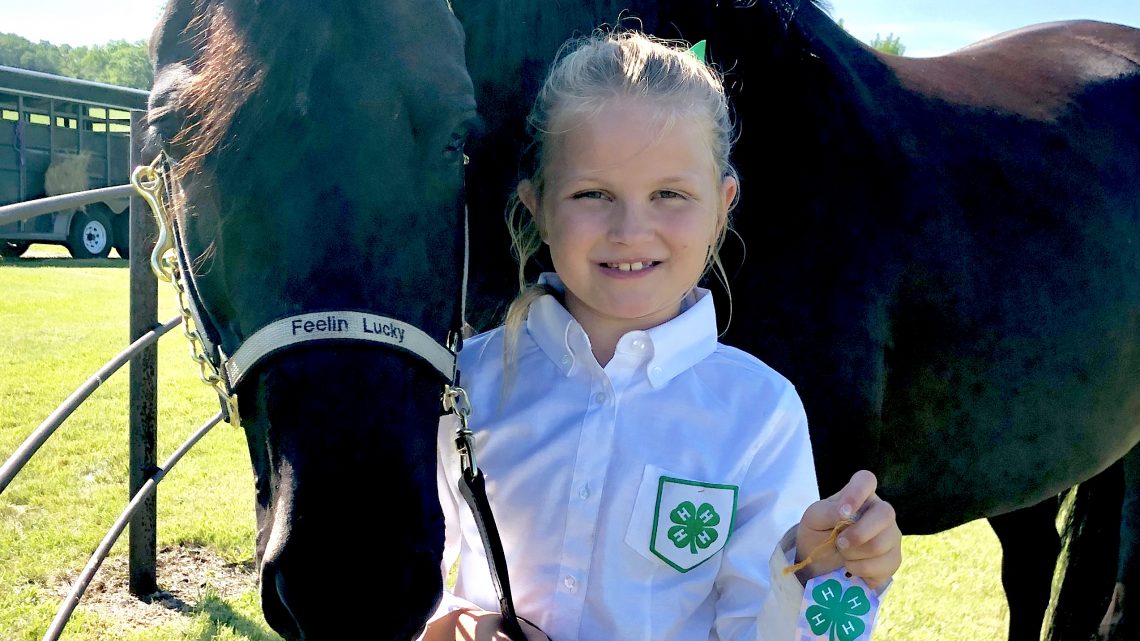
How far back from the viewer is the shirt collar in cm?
129

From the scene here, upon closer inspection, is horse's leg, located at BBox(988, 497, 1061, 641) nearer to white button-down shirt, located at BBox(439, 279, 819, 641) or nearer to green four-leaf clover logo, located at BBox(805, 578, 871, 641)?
white button-down shirt, located at BBox(439, 279, 819, 641)

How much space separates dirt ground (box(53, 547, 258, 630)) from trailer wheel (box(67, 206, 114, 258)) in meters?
14.2

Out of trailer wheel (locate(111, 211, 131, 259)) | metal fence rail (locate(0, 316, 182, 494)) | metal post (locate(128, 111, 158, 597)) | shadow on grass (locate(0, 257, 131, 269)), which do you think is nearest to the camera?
metal fence rail (locate(0, 316, 182, 494))

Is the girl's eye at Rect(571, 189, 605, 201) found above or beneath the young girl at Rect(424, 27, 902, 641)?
above

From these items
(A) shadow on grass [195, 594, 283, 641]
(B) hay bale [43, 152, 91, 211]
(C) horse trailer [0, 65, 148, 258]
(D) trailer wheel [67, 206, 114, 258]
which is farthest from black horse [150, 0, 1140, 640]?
(D) trailer wheel [67, 206, 114, 258]

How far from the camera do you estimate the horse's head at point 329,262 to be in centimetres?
103

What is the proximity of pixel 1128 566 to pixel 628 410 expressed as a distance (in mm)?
2605

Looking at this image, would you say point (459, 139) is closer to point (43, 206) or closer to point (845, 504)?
point (845, 504)

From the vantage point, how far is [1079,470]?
2549 millimetres

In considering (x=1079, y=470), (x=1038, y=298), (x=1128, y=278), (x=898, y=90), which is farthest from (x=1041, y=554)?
(x=898, y=90)

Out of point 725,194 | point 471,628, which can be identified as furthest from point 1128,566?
point 471,628

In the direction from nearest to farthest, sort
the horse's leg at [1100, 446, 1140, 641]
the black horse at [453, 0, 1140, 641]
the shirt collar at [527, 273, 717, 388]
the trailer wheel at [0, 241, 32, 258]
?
the shirt collar at [527, 273, 717, 388] → the black horse at [453, 0, 1140, 641] → the horse's leg at [1100, 446, 1140, 641] → the trailer wheel at [0, 241, 32, 258]

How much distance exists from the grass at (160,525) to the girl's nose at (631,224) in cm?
274

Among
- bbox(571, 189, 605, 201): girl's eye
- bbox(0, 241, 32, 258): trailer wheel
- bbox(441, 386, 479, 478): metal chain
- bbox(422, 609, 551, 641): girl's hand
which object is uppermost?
bbox(571, 189, 605, 201): girl's eye
